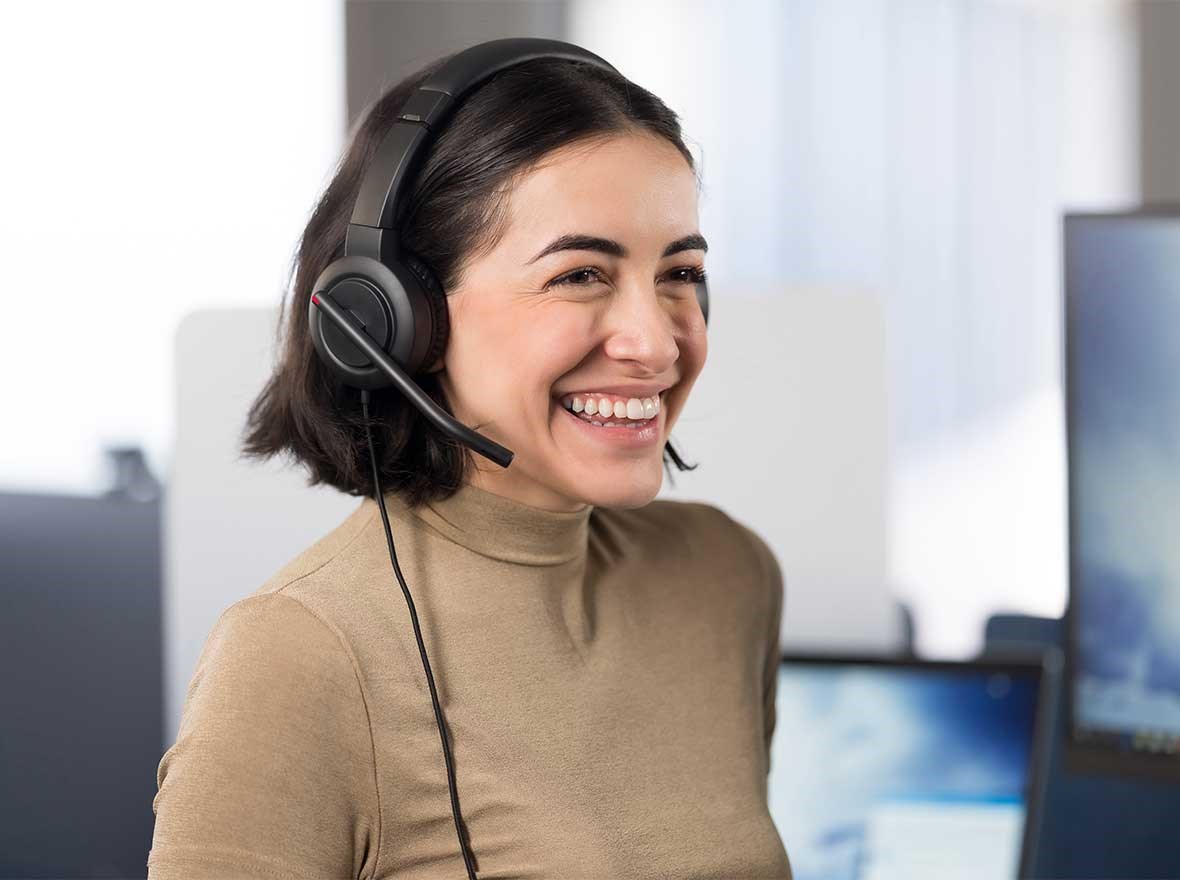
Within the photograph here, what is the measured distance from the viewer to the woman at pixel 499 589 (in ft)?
2.45

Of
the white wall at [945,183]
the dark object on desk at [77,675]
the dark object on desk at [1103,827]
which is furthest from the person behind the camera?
the white wall at [945,183]

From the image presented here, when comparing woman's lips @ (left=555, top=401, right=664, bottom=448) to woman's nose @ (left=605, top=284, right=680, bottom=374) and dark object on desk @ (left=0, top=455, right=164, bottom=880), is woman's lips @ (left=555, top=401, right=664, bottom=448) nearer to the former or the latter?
woman's nose @ (left=605, top=284, right=680, bottom=374)

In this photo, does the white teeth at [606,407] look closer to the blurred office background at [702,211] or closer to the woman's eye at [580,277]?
the woman's eye at [580,277]

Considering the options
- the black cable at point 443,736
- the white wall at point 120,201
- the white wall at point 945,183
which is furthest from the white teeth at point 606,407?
the white wall at point 945,183

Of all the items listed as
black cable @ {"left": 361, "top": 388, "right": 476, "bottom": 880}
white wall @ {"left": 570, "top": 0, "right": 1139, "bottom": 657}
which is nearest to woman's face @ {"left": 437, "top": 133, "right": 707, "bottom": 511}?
black cable @ {"left": 361, "top": 388, "right": 476, "bottom": 880}

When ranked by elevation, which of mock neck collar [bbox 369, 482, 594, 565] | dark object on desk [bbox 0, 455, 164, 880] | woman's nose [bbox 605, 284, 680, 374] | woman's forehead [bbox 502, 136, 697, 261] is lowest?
dark object on desk [bbox 0, 455, 164, 880]

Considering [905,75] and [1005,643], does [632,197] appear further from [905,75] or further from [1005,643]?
[905,75]

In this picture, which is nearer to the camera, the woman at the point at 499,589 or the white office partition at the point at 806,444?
the woman at the point at 499,589

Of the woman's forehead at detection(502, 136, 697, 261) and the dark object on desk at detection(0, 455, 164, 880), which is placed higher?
the woman's forehead at detection(502, 136, 697, 261)

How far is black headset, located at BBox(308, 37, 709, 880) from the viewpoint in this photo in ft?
2.63

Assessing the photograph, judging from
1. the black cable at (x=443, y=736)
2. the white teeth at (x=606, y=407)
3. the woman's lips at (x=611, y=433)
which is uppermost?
the white teeth at (x=606, y=407)

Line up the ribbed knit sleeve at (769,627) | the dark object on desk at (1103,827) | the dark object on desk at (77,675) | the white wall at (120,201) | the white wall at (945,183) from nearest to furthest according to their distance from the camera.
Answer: the ribbed knit sleeve at (769,627)
the dark object on desk at (1103,827)
the dark object on desk at (77,675)
the white wall at (120,201)
the white wall at (945,183)

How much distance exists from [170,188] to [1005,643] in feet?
7.66

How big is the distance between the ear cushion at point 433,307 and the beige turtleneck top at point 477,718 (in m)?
0.10
